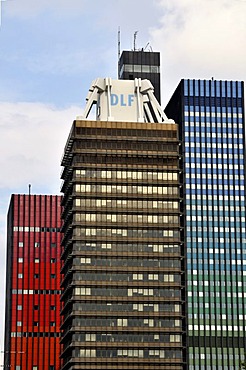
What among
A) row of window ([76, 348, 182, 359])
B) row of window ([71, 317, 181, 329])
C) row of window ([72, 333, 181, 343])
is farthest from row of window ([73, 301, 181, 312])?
row of window ([76, 348, 182, 359])

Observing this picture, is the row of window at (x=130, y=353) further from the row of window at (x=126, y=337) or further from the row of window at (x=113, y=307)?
the row of window at (x=113, y=307)

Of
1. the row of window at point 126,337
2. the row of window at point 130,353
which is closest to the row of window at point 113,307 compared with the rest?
the row of window at point 126,337

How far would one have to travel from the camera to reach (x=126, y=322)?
197875mm

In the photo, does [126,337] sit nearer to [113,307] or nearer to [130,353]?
[130,353]

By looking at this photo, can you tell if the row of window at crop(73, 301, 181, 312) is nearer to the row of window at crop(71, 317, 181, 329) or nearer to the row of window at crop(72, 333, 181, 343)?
the row of window at crop(71, 317, 181, 329)

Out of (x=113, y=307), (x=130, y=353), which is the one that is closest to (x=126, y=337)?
(x=130, y=353)

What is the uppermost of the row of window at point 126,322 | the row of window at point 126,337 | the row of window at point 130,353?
the row of window at point 126,322

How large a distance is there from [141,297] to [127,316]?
4716 mm

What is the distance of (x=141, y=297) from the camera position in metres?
200

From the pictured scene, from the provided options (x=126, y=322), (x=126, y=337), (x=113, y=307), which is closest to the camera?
(x=126, y=337)

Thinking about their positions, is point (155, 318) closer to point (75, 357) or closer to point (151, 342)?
point (151, 342)

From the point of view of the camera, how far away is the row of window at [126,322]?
642 feet

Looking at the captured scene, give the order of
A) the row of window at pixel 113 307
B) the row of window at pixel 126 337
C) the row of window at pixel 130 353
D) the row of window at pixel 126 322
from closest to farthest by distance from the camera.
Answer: the row of window at pixel 130 353
the row of window at pixel 126 337
the row of window at pixel 126 322
the row of window at pixel 113 307

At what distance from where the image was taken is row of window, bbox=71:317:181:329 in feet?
642
